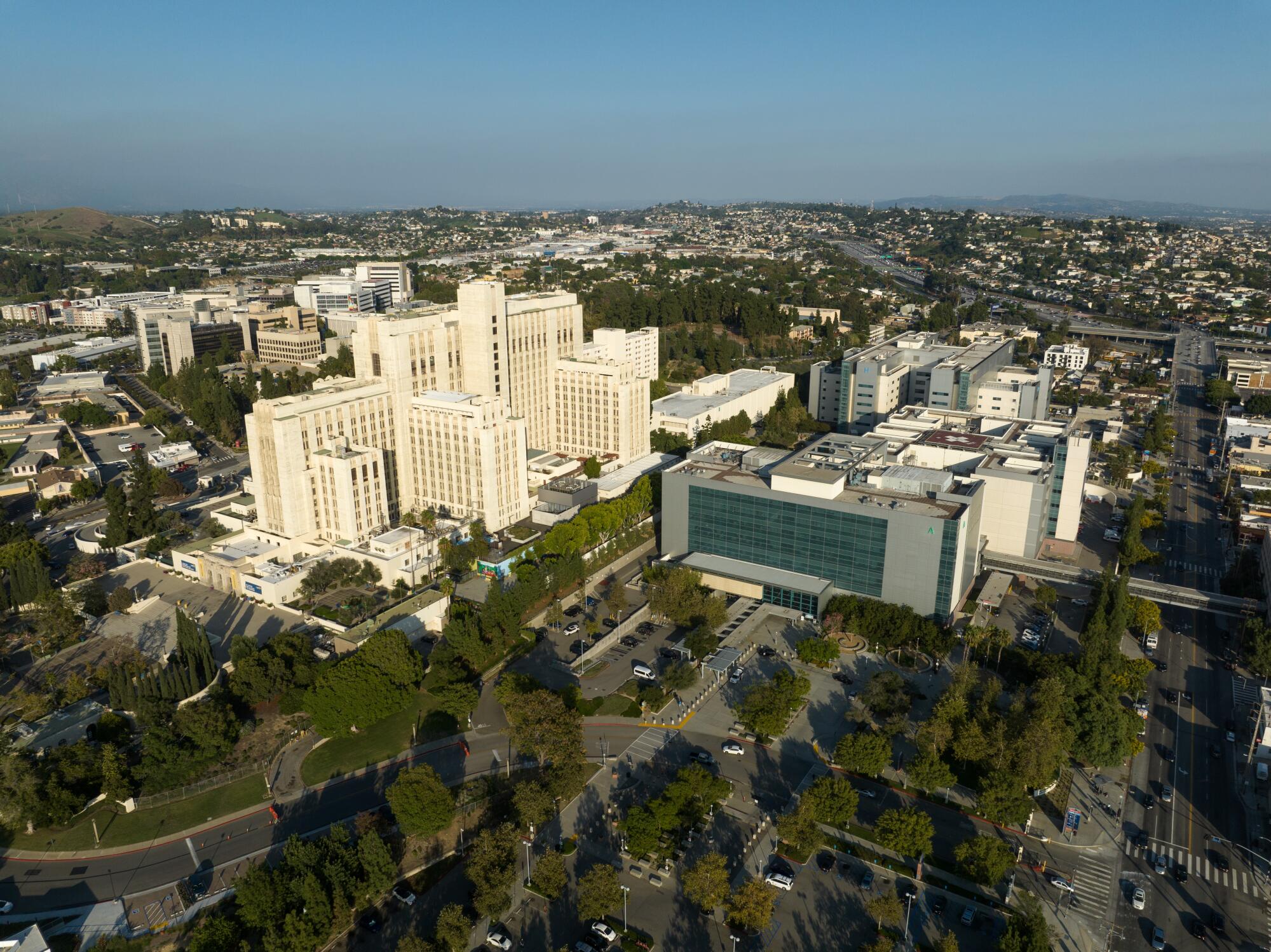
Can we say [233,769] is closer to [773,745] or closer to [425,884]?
[425,884]

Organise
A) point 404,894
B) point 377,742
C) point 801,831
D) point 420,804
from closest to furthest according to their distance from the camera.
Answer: point 404,894 < point 801,831 < point 420,804 < point 377,742

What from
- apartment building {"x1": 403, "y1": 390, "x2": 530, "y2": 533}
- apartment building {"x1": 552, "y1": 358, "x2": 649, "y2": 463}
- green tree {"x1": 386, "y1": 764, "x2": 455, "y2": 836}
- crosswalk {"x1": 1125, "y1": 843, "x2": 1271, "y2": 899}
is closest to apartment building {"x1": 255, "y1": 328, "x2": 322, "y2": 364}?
apartment building {"x1": 552, "y1": 358, "x2": 649, "y2": 463}

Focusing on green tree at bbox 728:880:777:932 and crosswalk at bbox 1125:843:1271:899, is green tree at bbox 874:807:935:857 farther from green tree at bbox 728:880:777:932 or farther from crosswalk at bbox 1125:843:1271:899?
crosswalk at bbox 1125:843:1271:899

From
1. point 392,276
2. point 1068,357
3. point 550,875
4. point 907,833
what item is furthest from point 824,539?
point 392,276

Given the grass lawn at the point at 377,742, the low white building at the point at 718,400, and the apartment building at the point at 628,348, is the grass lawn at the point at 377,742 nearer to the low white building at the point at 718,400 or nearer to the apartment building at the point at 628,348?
the apartment building at the point at 628,348

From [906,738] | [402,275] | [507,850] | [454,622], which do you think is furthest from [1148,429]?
[402,275]

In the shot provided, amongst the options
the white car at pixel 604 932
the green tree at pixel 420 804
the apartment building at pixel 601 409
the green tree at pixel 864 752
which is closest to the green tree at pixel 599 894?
the white car at pixel 604 932

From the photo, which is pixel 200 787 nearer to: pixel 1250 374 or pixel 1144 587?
pixel 1144 587
